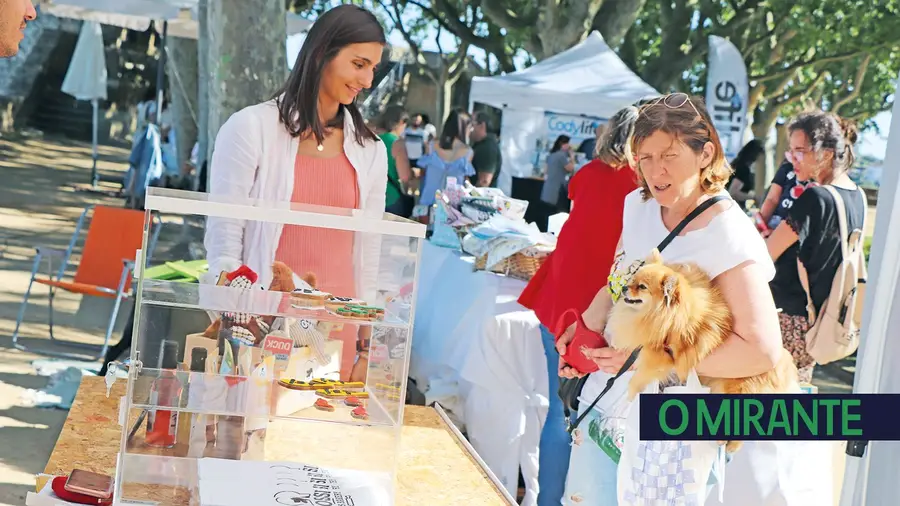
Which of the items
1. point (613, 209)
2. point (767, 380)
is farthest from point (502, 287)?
point (767, 380)

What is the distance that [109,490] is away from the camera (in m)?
2.27

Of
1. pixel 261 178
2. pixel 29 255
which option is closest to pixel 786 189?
pixel 261 178

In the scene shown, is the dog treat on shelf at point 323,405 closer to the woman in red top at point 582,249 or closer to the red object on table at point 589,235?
the woman in red top at point 582,249

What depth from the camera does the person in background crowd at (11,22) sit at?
2.27 m

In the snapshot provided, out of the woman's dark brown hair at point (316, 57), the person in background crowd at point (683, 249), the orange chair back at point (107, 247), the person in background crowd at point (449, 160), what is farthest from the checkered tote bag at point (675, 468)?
the person in background crowd at point (449, 160)

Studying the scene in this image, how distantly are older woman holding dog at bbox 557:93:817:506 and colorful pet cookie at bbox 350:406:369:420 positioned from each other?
0.61m

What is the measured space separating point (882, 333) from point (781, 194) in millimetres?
3065

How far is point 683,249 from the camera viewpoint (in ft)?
8.62

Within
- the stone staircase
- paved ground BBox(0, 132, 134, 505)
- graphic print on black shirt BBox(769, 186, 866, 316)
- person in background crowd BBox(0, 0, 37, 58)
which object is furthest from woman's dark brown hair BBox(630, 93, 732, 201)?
the stone staircase

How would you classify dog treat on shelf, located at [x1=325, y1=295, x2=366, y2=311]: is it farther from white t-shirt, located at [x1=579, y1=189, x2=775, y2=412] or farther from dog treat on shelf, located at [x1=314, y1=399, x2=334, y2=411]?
white t-shirt, located at [x1=579, y1=189, x2=775, y2=412]

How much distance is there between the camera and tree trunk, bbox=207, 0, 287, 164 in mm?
6363

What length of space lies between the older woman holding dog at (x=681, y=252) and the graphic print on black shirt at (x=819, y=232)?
2.19m

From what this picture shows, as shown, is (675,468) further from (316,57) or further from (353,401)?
(316,57)

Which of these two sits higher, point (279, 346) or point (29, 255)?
point (279, 346)
